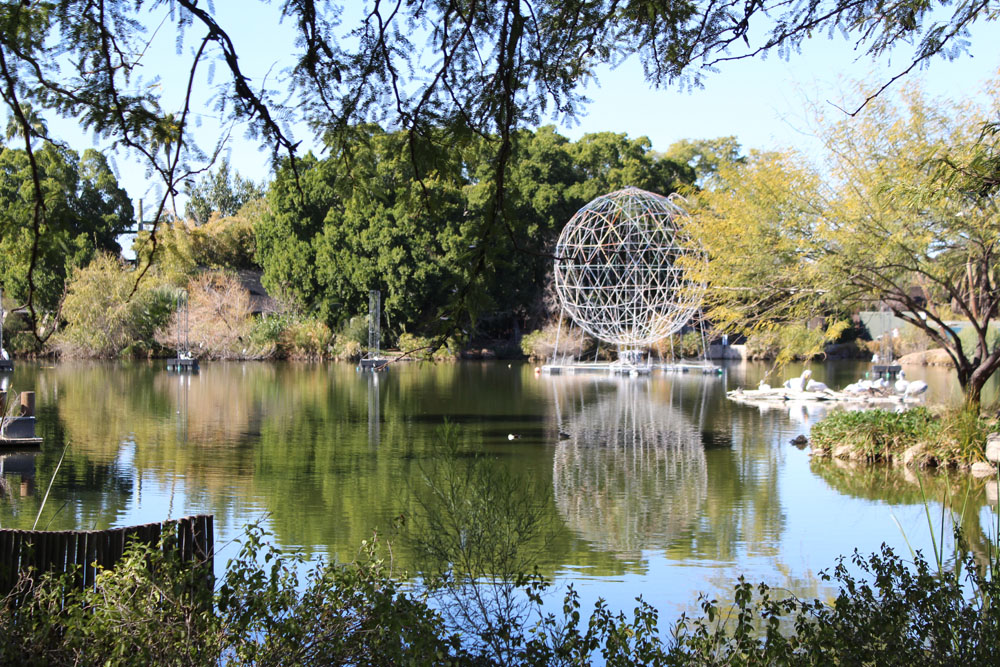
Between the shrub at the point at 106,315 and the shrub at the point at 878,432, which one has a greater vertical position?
the shrub at the point at 106,315

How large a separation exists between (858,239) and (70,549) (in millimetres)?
10828

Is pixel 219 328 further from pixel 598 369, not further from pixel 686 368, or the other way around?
pixel 686 368

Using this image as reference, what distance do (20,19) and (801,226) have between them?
1174 cm

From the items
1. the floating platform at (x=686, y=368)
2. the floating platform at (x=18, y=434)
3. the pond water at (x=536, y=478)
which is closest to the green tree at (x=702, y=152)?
the floating platform at (x=686, y=368)

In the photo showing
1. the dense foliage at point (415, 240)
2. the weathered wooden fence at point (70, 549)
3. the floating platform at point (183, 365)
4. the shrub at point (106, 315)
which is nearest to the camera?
the weathered wooden fence at point (70, 549)

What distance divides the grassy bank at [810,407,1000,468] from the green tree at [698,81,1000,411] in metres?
0.46

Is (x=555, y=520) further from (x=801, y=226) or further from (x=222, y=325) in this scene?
(x=222, y=325)

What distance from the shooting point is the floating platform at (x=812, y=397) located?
20766mm

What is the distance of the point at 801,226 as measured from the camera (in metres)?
13.7

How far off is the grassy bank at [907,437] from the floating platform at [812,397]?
7078 mm

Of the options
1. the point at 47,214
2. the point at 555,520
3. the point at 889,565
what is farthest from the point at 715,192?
the point at 47,214

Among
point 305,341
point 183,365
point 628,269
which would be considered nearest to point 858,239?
point 628,269

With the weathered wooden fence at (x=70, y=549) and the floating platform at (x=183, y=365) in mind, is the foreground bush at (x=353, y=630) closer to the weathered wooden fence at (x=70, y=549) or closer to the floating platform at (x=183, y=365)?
the weathered wooden fence at (x=70, y=549)

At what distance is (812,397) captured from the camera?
21.8 meters
